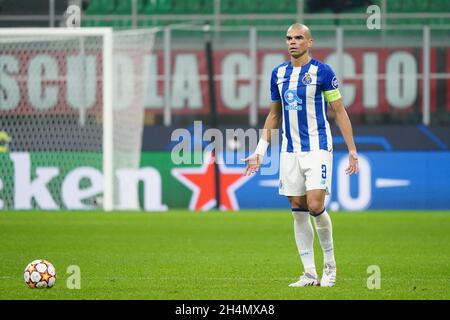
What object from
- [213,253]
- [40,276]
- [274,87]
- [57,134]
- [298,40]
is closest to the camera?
[40,276]

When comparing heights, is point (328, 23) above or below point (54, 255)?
above

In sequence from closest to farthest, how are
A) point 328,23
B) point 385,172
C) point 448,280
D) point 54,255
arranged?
point 448,280
point 54,255
point 385,172
point 328,23

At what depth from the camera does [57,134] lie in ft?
61.3

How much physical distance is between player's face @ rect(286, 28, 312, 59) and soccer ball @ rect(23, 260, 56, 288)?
8.33 feet

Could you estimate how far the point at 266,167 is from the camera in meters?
19.2

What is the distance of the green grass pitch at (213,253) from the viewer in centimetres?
838

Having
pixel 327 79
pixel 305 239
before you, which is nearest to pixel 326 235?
pixel 305 239

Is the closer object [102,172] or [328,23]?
[102,172]

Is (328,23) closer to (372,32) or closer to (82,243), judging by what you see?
(372,32)

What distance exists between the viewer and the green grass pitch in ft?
27.5

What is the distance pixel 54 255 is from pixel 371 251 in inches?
138

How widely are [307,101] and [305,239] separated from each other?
111 centimetres

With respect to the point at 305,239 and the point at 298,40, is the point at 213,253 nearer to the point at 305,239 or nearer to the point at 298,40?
the point at 305,239
